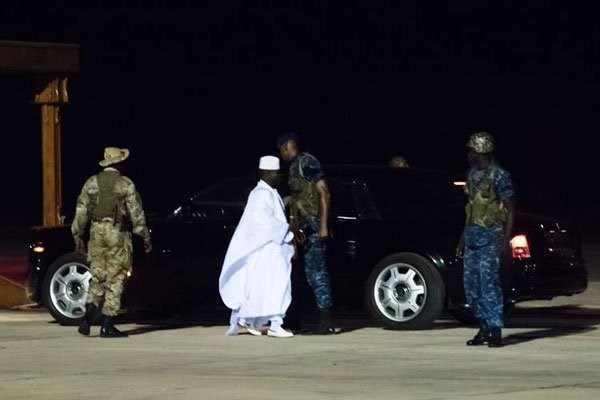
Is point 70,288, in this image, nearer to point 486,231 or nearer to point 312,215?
point 312,215

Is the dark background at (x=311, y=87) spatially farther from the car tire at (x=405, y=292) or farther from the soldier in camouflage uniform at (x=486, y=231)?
the soldier in camouflage uniform at (x=486, y=231)

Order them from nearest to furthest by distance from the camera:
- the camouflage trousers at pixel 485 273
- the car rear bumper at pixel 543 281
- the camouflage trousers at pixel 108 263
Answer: the camouflage trousers at pixel 485 273, the car rear bumper at pixel 543 281, the camouflage trousers at pixel 108 263

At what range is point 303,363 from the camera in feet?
44.8

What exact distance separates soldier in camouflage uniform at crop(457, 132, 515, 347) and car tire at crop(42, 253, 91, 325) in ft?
13.1

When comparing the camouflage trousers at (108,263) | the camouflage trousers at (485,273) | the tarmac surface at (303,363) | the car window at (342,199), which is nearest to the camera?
the tarmac surface at (303,363)

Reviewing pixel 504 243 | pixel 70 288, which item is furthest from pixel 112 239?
pixel 504 243

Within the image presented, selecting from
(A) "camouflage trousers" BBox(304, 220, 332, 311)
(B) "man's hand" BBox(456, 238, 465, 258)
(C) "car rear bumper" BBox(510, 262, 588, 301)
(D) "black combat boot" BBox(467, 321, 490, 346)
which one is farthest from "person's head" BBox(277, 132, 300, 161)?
(D) "black combat boot" BBox(467, 321, 490, 346)

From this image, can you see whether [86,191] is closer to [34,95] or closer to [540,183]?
[34,95]

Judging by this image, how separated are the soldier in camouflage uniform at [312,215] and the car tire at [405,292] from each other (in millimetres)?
418

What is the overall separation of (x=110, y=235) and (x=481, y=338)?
3.31 m

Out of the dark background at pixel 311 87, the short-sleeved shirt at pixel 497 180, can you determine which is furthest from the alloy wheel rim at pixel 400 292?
the dark background at pixel 311 87

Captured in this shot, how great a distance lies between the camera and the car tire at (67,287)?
1734cm

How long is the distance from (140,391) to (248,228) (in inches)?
174

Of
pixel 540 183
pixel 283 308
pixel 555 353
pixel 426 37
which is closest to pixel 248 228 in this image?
pixel 283 308
